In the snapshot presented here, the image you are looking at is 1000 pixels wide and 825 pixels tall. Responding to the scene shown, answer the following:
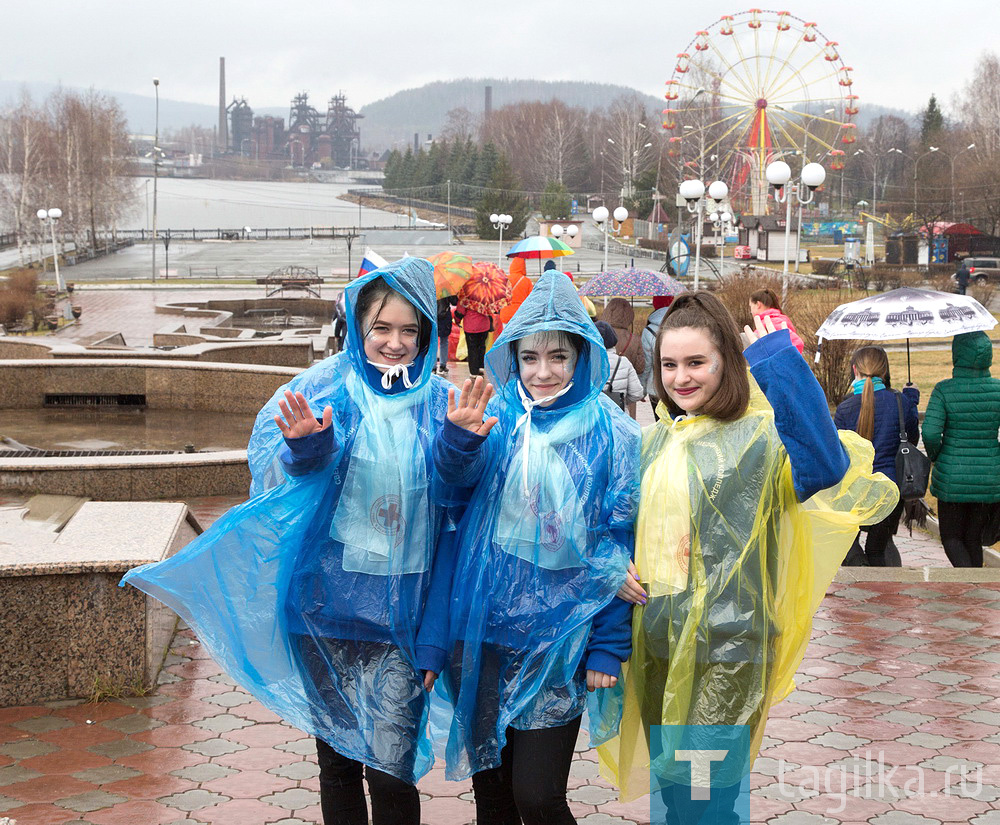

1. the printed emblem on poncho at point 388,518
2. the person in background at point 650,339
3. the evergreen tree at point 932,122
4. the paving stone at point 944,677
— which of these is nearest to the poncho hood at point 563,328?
the printed emblem on poncho at point 388,518

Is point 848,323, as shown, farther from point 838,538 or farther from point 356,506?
point 356,506

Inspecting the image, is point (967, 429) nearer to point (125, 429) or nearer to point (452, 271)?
point (125, 429)

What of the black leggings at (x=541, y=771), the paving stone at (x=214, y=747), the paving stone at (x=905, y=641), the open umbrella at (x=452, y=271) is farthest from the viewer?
the open umbrella at (x=452, y=271)

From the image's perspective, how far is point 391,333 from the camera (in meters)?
3.00

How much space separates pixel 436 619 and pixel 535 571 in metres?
0.28

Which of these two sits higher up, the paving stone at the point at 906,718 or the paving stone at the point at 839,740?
the paving stone at the point at 906,718

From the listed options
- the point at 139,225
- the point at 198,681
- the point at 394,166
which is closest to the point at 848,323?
the point at 198,681

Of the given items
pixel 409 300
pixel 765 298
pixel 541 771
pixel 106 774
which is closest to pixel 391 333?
pixel 409 300

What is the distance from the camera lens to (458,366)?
748 inches

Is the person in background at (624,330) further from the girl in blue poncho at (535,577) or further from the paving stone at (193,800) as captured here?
the girl in blue poncho at (535,577)

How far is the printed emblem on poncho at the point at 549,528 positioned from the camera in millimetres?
2834

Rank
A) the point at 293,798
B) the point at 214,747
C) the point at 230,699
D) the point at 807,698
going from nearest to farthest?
the point at 293,798 < the point at 214,747 < the point at 230,699 < the point at 807,698

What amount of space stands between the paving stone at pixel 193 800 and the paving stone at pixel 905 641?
3.28 m

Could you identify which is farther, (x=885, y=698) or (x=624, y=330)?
(x=624, y=330)
